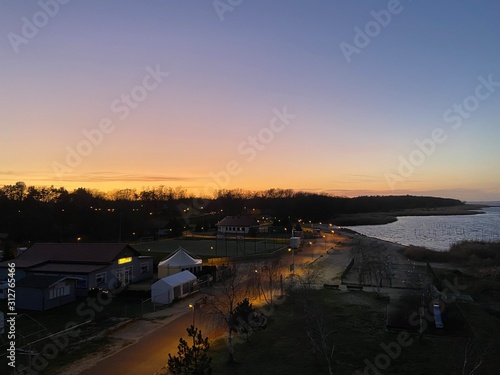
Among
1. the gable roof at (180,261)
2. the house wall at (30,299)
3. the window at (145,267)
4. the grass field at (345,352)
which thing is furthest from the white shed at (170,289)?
the window at (145,267)

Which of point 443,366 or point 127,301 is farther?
point 127,301

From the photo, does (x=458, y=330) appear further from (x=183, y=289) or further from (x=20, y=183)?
(x=20, y=183)

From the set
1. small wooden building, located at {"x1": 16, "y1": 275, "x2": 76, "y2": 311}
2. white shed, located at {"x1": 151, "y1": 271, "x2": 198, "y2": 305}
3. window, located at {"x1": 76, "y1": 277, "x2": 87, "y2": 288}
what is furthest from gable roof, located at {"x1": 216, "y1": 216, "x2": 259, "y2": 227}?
small wooden building, located at {"x1": 16, "y1": 275, "x2": 76, "y2": 311}

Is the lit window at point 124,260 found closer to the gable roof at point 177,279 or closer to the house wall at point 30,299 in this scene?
the gable roof at point 177,279

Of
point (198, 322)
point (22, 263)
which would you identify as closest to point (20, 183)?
point (22, 263)

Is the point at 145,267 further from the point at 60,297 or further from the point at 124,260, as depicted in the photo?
the point at 60,297

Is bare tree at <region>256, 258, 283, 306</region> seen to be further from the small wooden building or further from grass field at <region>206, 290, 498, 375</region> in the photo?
the small wooden building

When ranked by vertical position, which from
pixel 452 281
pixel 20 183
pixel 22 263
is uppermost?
pixel 20 183
